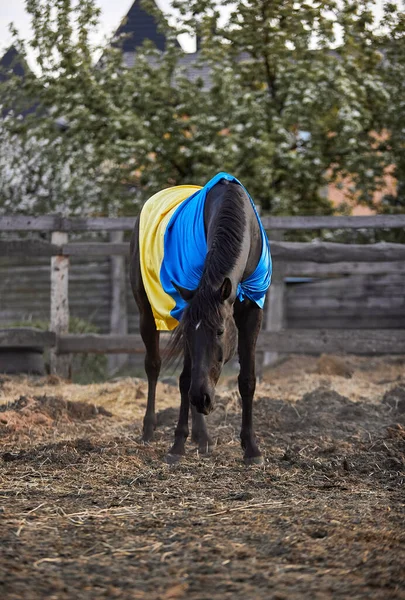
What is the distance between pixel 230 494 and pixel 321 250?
4569mm

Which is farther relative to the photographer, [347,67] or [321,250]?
[347,67]

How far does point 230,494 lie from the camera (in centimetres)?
328

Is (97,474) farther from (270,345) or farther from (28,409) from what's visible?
(270,345)

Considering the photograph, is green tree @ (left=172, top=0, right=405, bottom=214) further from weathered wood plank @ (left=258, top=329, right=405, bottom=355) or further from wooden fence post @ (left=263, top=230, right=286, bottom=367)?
weathered wood plank @ (left=258, top=329, right=405, bottom=355)

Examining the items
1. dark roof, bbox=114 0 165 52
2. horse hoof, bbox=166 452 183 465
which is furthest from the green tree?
dark roof, bbox=114 0 165 52

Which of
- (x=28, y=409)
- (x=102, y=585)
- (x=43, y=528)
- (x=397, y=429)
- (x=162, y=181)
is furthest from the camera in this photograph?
(x=162, y=181)

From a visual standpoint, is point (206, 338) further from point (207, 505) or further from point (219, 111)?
point (219, 111)

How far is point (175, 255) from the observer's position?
446cm

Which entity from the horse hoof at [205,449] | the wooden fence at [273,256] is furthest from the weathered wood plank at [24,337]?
the horse hoof at [205,449]

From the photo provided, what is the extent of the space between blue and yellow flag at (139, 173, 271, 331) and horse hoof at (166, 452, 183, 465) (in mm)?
746

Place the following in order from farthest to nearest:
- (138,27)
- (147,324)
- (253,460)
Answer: (138,27) → (147,324) → (253,460)

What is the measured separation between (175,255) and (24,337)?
3623 millimetres

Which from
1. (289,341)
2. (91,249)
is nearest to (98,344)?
(91,249)

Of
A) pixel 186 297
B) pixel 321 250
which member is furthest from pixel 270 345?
pixel 186 297
